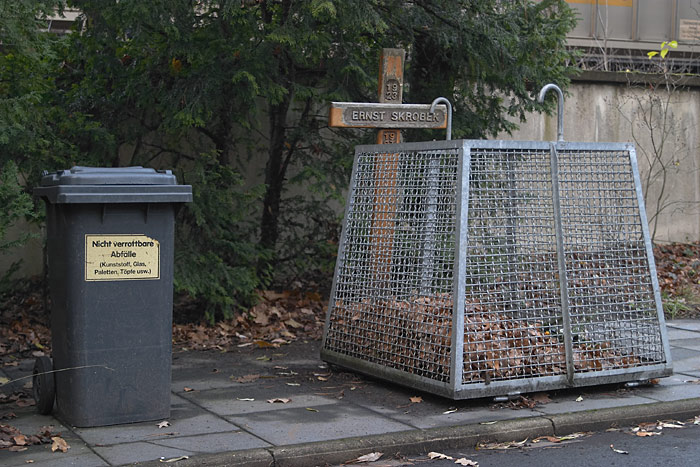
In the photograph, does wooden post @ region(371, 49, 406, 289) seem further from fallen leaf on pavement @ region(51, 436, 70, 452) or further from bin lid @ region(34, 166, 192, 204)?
fallen leaf on pavement @ region(51, 436, 70, 452)

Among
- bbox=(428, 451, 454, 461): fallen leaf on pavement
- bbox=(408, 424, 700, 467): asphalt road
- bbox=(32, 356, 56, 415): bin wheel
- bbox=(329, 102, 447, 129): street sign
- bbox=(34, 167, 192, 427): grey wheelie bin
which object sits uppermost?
bbox=(329, 102, 447, 129): street sign

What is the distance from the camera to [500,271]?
19.2 ft

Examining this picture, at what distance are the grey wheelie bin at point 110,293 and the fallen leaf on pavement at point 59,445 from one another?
329 mm

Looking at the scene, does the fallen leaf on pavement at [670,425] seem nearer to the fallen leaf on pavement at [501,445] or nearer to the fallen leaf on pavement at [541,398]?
the fallen leaf on pavement at [541,398]

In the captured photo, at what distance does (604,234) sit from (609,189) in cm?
33

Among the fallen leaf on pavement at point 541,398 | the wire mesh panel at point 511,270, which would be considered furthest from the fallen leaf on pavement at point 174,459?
the fallen leaf on pavement at point 541,398

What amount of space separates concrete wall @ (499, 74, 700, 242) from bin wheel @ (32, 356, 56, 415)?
26.2ft

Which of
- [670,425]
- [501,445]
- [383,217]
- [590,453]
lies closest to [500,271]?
[383,217]

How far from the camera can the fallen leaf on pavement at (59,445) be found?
4.72 metres

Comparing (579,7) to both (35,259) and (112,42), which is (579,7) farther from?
(35,259)

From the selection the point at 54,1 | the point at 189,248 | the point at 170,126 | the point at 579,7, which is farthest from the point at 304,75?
the point at 579,7

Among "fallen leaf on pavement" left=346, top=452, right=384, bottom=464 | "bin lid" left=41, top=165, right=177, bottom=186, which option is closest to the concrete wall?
"bin lid" left=41, top=165, right=177, bottom=186

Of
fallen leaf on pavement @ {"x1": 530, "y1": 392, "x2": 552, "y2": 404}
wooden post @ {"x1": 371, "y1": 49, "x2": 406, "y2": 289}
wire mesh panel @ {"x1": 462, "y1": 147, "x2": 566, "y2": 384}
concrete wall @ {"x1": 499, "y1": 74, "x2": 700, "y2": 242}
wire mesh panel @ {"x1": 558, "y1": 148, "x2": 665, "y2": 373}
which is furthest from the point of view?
concrete wall @ {"x1": 499, "y1": 74, "x2": 700, "y2": 242}

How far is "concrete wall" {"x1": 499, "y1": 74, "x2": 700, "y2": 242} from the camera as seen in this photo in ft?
40.2
